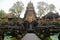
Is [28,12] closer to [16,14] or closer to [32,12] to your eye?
[32,12]

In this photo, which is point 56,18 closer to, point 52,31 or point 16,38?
point 52,31

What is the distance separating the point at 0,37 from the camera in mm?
15922


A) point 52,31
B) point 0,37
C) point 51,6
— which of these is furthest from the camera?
point 51,6

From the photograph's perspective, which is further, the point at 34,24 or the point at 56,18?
the point at 56,18

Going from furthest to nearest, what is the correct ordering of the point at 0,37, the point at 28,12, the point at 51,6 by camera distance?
the point at 51,6 → the point at 28,12 → the point at 0,37

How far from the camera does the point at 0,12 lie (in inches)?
3349

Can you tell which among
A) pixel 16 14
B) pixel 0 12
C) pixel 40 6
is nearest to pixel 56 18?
pixel 40 6

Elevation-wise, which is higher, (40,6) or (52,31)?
(40,6)

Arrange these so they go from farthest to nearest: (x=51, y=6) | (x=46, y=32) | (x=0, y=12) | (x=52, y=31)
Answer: (x=0, y=12) → (x=51, y=6) → (x=52, y=31) → (x=46, y=32)

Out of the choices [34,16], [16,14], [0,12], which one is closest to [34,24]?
[34,16]

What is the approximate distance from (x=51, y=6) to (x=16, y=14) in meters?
12.2

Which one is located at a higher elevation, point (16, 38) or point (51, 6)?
point (51, 6)

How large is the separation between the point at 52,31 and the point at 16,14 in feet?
153

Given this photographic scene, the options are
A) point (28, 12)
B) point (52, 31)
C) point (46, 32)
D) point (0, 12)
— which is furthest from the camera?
point (0, 12)
